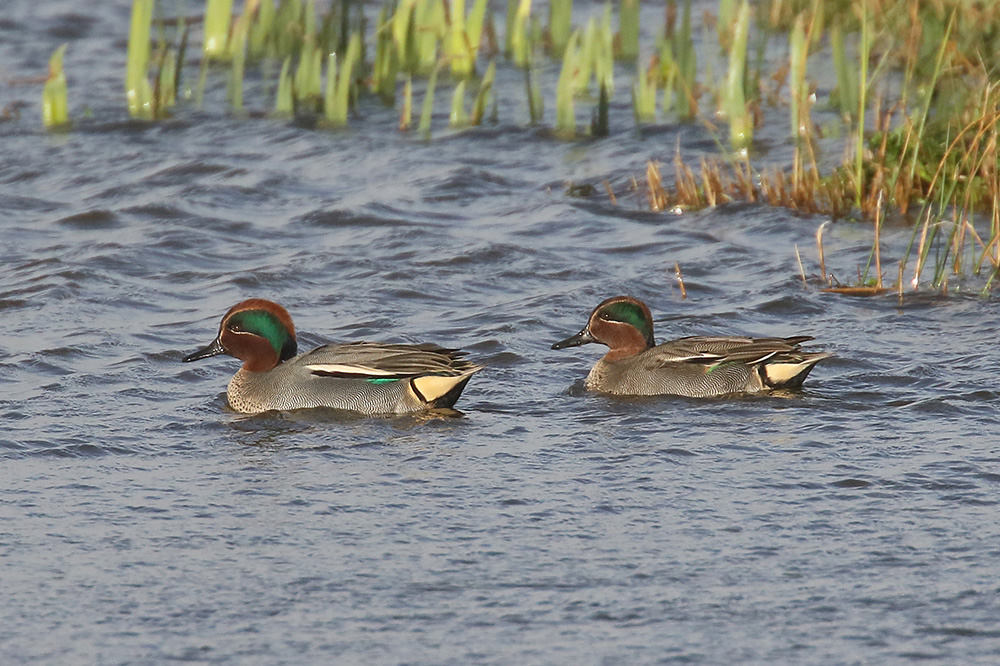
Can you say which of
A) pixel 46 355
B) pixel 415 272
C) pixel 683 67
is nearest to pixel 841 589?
pixel 46 355

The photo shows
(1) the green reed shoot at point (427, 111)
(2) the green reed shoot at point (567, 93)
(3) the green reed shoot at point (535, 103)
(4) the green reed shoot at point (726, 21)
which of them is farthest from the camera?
(4) the green reed shoot at point (726, 21)

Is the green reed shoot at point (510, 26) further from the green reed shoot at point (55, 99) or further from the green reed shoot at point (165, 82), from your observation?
the green reed shoot at point (55, 99)

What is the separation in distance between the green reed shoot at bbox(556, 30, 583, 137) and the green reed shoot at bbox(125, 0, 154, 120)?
3551 millimetres

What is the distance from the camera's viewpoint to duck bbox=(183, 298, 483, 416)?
7.59 meters

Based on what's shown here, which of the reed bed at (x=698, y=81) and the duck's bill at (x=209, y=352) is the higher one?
the reed bed at (x=698, y=81)

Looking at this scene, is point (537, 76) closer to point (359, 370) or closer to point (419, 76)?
point (419, 76)

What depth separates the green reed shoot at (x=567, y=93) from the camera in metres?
12.9

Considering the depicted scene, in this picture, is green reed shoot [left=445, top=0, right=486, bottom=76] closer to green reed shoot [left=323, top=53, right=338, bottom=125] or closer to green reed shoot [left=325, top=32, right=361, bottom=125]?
green reed shoot [left=325, top=32, right=361, bottom=125]

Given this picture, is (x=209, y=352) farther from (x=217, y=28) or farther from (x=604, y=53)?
(x=217, y=28)

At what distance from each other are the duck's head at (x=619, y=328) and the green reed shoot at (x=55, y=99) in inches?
267

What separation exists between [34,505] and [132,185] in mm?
6825

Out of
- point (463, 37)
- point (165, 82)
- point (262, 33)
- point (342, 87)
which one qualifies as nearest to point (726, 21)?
point (463, 37)

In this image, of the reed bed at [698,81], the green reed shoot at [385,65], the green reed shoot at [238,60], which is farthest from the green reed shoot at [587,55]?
the green reed shoot at [238,60]

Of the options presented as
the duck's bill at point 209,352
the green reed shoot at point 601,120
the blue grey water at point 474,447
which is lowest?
the blue grey water at point 474,447
